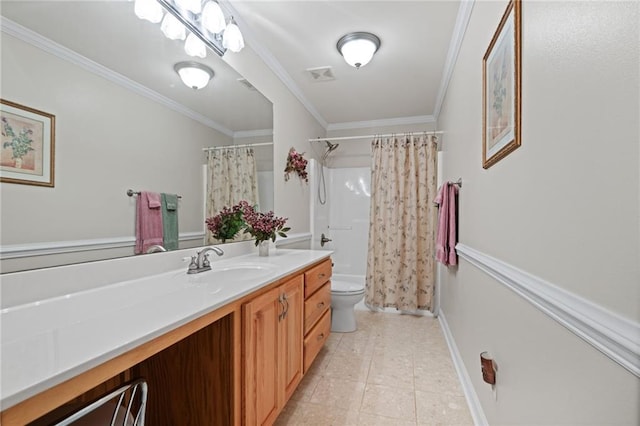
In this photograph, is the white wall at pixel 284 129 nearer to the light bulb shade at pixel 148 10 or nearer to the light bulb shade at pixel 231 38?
the light bulb shade at pixel 231 38

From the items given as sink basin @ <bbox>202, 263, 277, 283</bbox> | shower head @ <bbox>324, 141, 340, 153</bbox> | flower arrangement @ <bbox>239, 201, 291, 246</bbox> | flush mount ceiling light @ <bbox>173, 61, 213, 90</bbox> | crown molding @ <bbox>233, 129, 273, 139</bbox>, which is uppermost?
shower head @ <bbox>324, 141, 340, 153</bbox>

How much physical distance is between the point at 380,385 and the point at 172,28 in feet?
7.53

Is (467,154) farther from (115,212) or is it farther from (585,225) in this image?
(115,212)

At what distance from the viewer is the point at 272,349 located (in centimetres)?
128

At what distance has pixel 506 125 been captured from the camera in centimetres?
108

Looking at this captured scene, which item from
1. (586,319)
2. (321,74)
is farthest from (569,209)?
(321,74)

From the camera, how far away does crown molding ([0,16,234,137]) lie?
862 mm

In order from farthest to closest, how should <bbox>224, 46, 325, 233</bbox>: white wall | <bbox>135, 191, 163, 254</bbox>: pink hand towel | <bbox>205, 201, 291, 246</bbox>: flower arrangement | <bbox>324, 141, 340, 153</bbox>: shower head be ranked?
<bbox>324, 141, 340, 153</bbox>: shower head < <bbox>224, 46, 325, 233</bbox>: white wall < <bbox>205, 201, 291, 246</bbox>: flower arrangement < <bbox>135, 191, 163, 254</bbox>: pink hand towel

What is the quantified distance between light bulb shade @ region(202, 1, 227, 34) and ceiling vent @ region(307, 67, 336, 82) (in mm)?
989

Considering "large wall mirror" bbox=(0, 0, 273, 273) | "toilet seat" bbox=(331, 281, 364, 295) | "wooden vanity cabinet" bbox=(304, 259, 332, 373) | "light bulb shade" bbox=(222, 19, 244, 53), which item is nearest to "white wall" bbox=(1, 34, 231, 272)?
"large wall mirror" bbox=(0, 0, 273, 273)

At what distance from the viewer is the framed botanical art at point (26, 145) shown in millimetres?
833

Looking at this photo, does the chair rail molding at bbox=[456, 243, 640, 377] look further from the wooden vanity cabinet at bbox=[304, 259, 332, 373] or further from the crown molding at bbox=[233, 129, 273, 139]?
the crown molding at bbox=[233, 129, 273, 139]

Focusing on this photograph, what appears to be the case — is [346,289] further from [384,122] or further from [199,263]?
[384,122]

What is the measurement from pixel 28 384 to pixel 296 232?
2.38 meters
